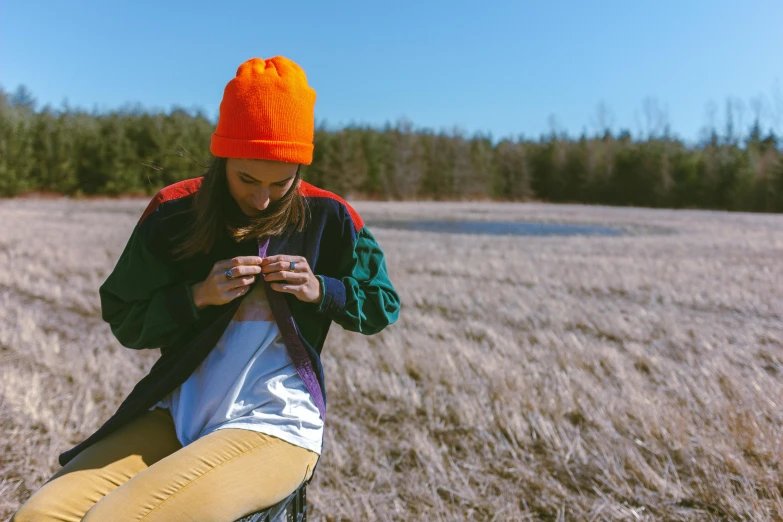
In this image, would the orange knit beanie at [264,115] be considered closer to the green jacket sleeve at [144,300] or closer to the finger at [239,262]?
the finger at [239,262]

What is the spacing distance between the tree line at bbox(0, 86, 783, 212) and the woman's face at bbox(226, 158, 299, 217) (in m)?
30.3

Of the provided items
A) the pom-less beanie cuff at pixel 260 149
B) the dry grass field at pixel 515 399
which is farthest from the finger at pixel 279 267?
the dry grass field at pixel 515 399

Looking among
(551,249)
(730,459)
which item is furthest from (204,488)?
(551,249)

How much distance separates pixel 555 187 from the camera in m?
54.7

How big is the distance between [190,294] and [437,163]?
5264cm

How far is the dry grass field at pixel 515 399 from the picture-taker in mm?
2676

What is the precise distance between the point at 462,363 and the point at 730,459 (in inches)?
77.1

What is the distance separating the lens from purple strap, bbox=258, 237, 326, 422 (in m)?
1.74

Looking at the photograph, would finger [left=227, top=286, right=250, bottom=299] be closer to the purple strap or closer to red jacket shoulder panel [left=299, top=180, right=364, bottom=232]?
the purple strap

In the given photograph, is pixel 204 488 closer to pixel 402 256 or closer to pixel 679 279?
pixel 679 279

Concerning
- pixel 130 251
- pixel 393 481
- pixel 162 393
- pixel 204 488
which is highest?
pixel 130 251

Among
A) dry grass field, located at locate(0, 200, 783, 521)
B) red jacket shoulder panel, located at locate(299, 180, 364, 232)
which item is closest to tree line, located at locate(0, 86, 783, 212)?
dry grass field, located at locate(0, 200, 783, 521)

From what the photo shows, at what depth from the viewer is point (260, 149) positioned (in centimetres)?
166

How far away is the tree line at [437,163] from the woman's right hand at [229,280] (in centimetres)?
3041
